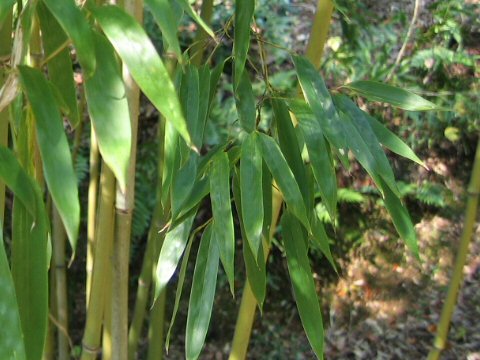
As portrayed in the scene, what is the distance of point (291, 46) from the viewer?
232cm

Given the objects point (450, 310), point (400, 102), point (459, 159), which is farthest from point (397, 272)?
point (400, 102)

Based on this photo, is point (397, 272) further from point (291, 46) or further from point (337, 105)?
point (337, 105)

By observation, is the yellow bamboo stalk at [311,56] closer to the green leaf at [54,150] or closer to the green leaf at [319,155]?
the green leaf at [319,155]

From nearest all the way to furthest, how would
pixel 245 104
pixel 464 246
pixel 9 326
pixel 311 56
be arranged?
pixel 9 326, pixel 245 104, pixel 311 56, pixel 464 246

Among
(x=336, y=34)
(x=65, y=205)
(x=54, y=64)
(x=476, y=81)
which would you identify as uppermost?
(x=336, y=34)

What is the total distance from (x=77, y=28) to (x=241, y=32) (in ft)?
0.81

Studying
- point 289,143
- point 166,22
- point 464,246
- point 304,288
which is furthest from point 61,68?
point 464,246

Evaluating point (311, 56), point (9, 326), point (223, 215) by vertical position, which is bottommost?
point (9, 326)

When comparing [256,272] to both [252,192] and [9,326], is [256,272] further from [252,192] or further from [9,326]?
[9,326]

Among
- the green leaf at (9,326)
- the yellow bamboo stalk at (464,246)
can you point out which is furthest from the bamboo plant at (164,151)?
the yellow bamboo stalk at (464,246)

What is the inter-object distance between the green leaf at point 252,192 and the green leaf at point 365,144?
0.36 feet

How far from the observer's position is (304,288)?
2.72 feet

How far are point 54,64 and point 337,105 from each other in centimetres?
33

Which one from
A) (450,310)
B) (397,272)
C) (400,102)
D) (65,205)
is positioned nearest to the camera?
(65,205)
